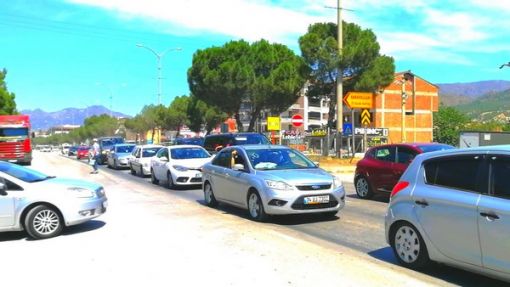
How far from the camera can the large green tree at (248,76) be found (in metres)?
48.4

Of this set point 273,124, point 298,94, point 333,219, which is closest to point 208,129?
point 298,94

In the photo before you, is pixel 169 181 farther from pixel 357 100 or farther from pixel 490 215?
pixel 357 100

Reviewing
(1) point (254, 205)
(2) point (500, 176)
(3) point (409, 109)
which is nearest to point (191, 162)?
(1) point (254, 205)

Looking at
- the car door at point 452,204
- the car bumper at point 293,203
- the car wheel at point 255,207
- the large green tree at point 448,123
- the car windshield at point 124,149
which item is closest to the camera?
the car door at point 452,204

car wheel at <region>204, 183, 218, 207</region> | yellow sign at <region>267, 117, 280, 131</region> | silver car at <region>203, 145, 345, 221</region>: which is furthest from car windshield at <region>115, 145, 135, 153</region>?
silver car at <region>203, 145, 345, 221</region>

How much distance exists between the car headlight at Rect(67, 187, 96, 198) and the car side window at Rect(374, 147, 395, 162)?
725 cm

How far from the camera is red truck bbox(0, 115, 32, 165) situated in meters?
36.9

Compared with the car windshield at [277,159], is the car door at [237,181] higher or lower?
lower

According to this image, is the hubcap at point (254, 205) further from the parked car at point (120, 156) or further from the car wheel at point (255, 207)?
the parked car at point (120, 156)

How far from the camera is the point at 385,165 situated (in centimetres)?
1378

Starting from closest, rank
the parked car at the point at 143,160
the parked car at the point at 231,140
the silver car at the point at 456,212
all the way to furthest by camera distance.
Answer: the silver car at the point at 456,212, the parked car at the point at 143,160, the parked car at the point at 231,140

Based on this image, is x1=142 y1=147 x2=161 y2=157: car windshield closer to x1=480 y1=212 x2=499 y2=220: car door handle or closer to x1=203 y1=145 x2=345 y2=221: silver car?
x1=203 y1=145 x2=345 y2=221: silver car

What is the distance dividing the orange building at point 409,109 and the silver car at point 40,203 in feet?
255

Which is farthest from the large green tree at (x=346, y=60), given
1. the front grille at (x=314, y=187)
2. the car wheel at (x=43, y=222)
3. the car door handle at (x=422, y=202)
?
the car door handle at (x=422, y=202)
